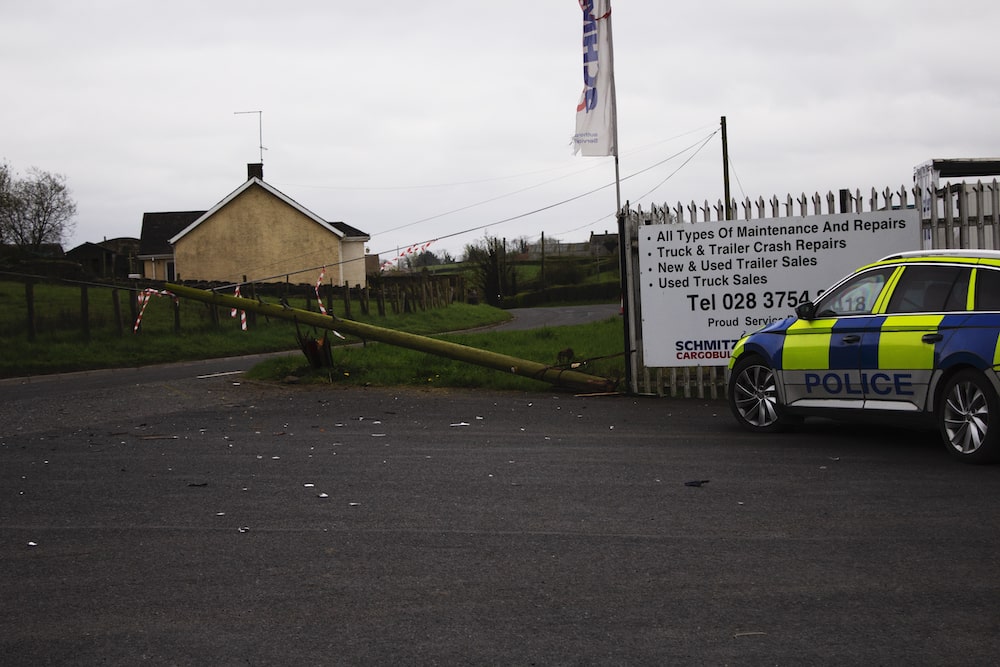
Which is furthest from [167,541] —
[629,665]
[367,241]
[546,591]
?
[367,241]

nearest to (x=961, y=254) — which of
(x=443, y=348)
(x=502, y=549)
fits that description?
(x=502, y=549)

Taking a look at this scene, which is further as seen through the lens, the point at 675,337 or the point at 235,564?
the point at 675,337

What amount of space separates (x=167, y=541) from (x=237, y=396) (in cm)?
988

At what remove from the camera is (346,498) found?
7.95 m

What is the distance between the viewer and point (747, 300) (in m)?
14.4

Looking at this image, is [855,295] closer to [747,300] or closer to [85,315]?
[747,300]

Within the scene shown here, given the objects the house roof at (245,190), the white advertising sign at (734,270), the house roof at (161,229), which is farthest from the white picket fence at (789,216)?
the house roof at (161,229)

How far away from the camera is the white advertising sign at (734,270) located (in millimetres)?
14062

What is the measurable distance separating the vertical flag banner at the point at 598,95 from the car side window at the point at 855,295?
29.4 feet

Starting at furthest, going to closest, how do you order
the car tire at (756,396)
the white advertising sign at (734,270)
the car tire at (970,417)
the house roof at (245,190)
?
the house roof at (245,190) → the white advertising sign at (734,270) → the car tire at (756,396) → the car tire at (970,417)

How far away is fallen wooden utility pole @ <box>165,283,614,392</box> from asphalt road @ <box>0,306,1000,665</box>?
406 cm

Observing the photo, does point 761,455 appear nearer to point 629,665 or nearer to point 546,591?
point 546,591

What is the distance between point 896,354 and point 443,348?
8073 millimetres

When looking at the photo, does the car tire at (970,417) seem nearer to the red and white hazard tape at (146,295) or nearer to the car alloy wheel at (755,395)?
the car alloy wheel at (755,395)
